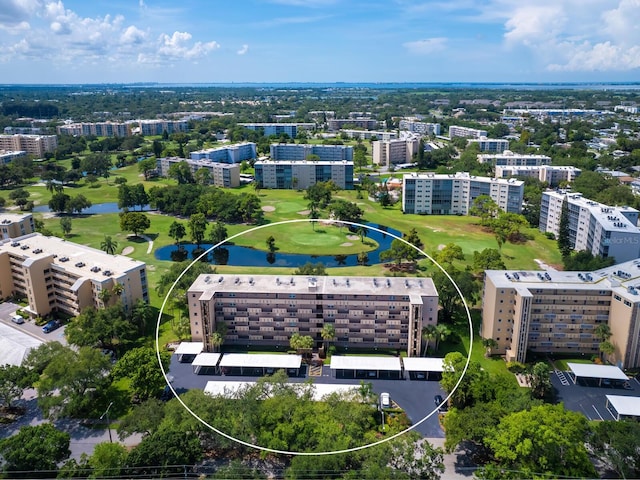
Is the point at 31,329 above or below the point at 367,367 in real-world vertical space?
below

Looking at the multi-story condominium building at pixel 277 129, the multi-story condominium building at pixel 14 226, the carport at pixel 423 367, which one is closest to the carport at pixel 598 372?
the carport at pixel 423 367

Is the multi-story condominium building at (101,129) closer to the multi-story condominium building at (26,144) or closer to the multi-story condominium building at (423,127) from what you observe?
the multi-story condominium building at (26,144)

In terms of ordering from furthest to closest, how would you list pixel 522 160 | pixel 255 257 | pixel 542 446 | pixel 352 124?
pixel 352 124 → pixel 522 160 → pixel 255 257 → pixel 542 446

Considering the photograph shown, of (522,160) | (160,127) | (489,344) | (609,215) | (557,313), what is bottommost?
(489,344)

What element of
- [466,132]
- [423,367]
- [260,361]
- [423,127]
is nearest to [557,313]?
[423,367]

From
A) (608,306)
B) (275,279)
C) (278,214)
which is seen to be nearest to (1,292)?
(275,279)

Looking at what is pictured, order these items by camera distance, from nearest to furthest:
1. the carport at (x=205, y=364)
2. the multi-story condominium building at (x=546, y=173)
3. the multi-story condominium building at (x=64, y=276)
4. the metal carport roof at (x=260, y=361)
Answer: the metal carport roof at (x=260, y=361), the carport at (x=205, y=364), the multi-story condominium building at (x=64, y=276), the multi-story condominium building at (x=546, y=173)

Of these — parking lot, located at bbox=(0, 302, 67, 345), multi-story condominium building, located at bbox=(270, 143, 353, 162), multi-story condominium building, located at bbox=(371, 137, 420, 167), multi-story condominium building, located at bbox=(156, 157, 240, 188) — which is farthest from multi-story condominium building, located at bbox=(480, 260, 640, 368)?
multi-story condominium building, located at bbox=(371, 137, 420, 167)

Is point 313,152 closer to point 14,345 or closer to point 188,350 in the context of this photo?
point 188,350
